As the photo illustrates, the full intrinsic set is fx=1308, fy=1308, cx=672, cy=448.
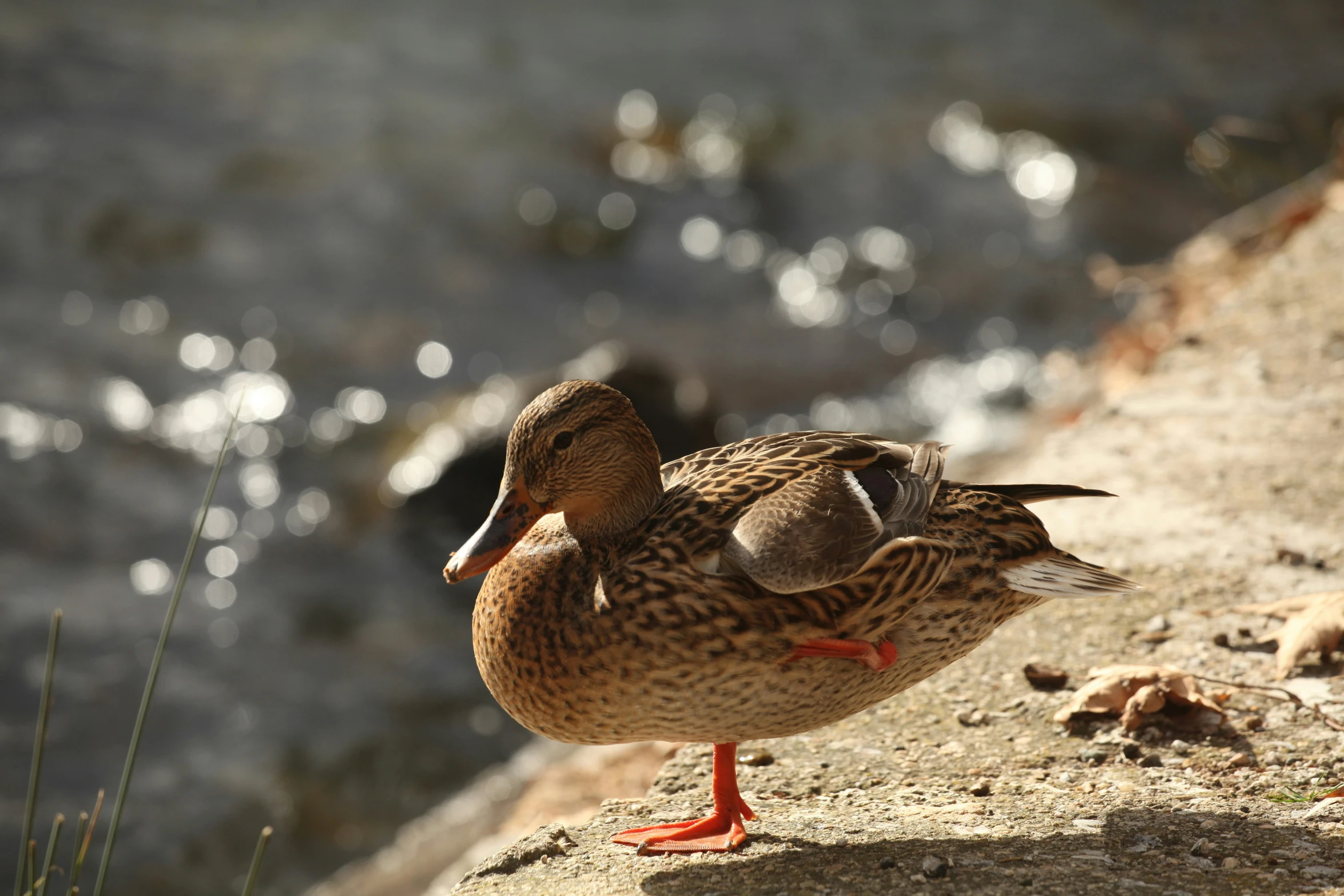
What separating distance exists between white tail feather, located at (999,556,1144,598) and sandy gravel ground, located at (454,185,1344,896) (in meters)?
0.45

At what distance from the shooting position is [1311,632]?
334 cm

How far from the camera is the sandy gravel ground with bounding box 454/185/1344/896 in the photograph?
2613 mm

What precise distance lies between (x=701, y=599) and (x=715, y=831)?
574 mm

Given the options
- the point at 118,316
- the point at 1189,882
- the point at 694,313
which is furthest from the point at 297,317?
the point at 1189,882

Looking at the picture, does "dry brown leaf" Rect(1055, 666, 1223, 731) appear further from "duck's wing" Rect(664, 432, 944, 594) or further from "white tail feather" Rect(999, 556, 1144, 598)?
"duck's wing" Rect(664, 432, 944, 594)

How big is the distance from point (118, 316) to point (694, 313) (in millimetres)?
3897

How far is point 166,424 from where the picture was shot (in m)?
7.95

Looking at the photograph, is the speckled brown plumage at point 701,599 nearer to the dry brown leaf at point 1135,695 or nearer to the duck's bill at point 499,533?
the duck's bill at point 499,533

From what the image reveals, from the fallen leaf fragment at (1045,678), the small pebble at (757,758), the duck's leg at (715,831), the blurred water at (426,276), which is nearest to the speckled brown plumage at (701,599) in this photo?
the duck's leg at (715,831)

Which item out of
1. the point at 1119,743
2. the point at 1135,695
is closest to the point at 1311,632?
the point at 1135,695

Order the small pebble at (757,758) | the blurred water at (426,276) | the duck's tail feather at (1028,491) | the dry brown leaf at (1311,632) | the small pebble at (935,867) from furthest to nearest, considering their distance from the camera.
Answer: the blurred water at (426,276) → the small pebble at (757,758) → the dry brown leaf at (1311,632) → the duck's tail feather at (1028,491) → the small pebble at (935,867)

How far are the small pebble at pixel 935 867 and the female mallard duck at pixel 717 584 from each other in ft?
1.19

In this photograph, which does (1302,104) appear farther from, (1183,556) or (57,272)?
(57,272)

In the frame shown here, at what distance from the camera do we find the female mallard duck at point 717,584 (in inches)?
103
